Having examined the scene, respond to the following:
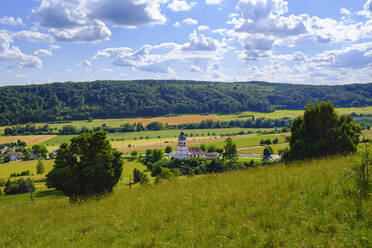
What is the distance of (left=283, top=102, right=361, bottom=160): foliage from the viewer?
72.8 feet

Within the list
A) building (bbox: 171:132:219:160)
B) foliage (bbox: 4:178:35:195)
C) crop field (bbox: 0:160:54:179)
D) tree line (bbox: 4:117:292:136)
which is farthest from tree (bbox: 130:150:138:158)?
tree line (bbox: 4:117:292:136)

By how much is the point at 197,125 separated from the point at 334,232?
17541 cm

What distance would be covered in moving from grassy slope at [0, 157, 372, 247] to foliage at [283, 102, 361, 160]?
46.2ft

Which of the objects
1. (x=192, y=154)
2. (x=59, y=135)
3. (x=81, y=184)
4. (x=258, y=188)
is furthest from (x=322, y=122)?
(x=59, y=135)

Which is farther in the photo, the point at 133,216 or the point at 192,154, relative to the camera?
the point at 192,154

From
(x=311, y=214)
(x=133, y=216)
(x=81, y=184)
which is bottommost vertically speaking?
(x=81, y=184)

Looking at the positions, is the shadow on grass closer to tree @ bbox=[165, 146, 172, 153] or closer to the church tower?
the church tower

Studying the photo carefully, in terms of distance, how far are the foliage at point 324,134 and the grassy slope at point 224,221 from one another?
554 inches

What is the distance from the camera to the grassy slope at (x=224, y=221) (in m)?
5.38

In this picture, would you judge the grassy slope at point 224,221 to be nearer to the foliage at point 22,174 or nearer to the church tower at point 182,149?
the foliage at point 22,174

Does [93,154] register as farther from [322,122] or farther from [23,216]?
[322,122]

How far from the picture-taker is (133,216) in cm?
823

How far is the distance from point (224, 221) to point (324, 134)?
20.0 metres

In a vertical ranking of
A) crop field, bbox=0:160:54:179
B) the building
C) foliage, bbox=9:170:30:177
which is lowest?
crop field, bbox=0:160:54:179
